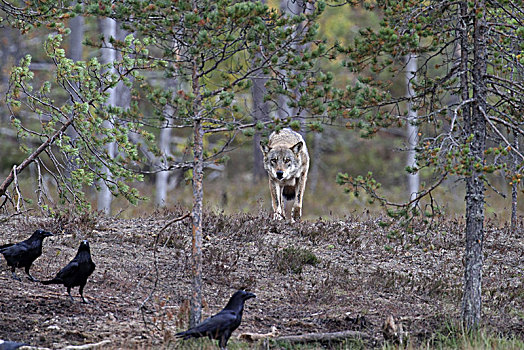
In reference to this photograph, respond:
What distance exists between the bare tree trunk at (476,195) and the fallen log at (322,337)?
4.58 feet

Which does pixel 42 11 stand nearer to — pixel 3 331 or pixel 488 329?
pixel 3 331

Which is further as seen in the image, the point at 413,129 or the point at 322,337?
the point at 413,129

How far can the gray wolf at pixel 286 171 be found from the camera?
13938mm

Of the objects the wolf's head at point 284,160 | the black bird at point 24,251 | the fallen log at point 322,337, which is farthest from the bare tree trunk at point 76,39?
the fallen log at point 322,337

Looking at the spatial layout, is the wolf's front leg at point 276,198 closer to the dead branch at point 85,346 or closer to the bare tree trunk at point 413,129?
the bare tree trunk at point 413,129

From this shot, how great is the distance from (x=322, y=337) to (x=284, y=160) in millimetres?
7001

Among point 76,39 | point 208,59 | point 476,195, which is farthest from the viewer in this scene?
point 76,39

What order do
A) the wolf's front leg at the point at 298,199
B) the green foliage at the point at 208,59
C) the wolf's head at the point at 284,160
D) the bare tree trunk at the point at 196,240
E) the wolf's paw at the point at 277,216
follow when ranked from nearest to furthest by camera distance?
the green foliage at the point at 208,59 → the bare tree trunk at the point at 196,240 → the wolf's paw at the point at 277,216 → the wolf's head at the point at 284,160 → the wolf's front leg at the point at 298,199

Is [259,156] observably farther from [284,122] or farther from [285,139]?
[284,122]

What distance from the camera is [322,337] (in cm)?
744

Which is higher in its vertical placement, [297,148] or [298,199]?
[297,148]

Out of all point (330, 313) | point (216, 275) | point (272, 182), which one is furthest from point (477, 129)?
point (272, 182)

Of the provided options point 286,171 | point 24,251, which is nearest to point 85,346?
point 24,251

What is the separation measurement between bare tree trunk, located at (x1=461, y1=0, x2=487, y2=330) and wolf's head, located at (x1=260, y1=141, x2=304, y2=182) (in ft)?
21.0
